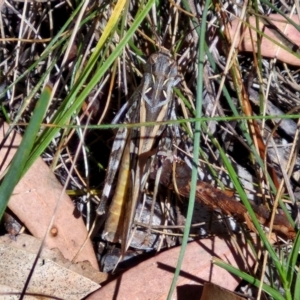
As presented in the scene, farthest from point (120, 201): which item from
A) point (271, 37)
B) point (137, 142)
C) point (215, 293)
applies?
point (271, 37)

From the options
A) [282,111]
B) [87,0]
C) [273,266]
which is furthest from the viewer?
[282,111]

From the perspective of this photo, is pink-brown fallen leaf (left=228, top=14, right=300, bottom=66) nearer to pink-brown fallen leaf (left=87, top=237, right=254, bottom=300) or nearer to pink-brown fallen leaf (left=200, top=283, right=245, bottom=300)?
pink-brown fallen leaf (left=87, top=237, right=254, bottom=300)

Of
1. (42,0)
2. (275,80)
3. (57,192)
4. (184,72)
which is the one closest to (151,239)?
(57,192)

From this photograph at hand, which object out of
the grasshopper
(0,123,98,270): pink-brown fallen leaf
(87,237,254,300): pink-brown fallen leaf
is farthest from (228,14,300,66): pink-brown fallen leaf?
(0,123,98,270): pink-brown fallen leaf

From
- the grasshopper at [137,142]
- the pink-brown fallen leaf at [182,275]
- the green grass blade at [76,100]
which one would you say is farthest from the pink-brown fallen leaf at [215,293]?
the green grass blade at [76,100]

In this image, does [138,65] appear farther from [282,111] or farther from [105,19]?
[282,111]

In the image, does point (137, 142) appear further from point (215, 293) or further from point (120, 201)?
point (215, 293)
